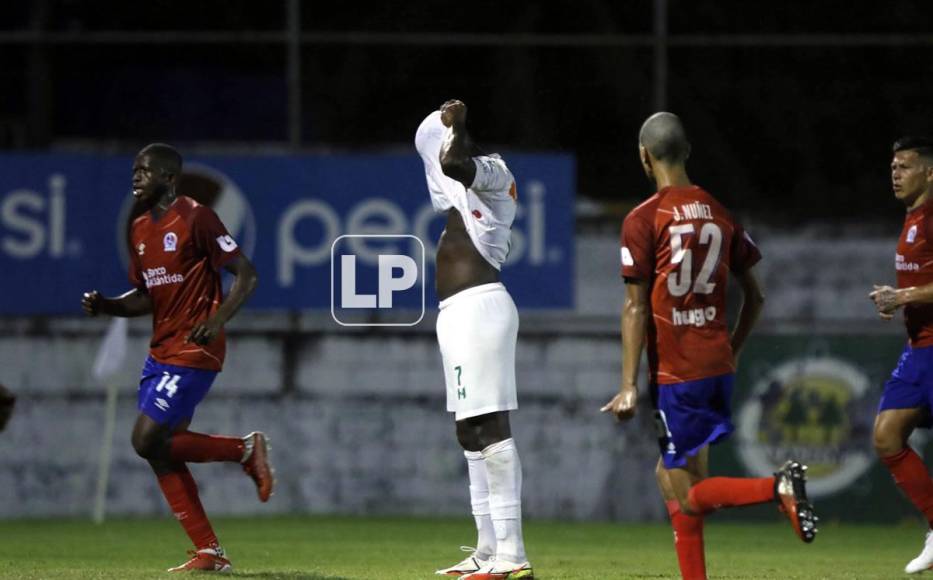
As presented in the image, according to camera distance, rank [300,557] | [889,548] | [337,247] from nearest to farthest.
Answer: [300,557] < [889,548] < [337,247]

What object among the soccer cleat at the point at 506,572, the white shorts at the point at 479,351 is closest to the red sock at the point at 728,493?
the soccer cleat at the point at 506,572

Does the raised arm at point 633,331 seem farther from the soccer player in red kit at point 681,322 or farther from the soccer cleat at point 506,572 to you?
the soccer cleat at point 506,572

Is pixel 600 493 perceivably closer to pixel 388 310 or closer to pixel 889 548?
pixel 388 310

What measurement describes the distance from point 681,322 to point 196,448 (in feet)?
9.89

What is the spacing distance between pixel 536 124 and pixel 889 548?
5.47m

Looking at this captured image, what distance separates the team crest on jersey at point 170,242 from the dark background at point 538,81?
7.05 metres

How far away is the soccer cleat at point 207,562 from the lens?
957 cm

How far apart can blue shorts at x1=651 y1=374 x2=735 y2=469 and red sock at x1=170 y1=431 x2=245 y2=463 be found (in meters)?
2.81

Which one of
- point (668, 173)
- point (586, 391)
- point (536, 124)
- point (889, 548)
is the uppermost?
point (536, 124)

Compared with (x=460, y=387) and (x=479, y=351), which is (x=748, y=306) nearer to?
(x=479, y=351)

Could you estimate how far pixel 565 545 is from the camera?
1349 centimetres

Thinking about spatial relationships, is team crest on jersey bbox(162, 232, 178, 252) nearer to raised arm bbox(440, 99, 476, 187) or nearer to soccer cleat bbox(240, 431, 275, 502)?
soccer cleat bbox(240, 431, 275, 502)

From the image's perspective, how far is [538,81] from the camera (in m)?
16.9

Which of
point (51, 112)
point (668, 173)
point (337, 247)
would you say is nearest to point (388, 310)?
point (337, 247)
